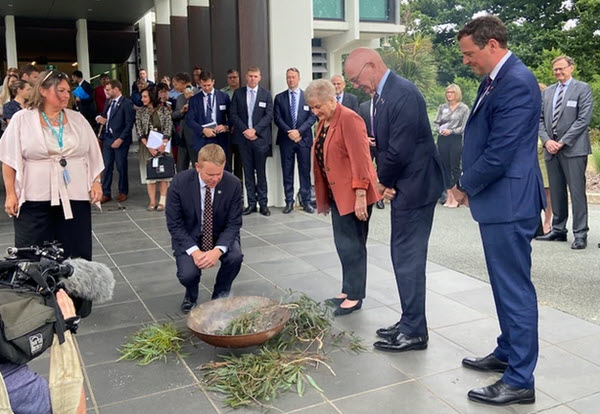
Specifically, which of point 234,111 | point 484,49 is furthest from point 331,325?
point 234,111

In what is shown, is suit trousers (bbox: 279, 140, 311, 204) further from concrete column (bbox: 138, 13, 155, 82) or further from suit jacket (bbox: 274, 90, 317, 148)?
concrete column (bbox: 138, 13, 155, 82)

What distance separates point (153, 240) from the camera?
268 inches

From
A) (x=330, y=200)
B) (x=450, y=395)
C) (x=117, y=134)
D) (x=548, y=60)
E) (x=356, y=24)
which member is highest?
(x=356, y=24)

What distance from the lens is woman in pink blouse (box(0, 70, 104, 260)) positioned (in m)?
4.03

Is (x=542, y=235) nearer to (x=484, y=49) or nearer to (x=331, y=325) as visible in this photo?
(x=331, y=325)

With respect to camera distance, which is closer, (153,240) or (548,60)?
(153,240)

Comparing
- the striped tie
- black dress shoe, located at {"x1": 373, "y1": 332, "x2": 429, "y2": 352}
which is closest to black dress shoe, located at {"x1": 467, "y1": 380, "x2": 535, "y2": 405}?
black dress shoe, located at {"x1": 373, "y1": 332, "x2": 429, "y2": 352}

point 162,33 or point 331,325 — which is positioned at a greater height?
point 162,33

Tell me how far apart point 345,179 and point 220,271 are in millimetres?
1185

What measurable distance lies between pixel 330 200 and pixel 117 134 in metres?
5.63

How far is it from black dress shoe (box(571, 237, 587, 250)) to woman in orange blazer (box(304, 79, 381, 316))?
2857 millimetres

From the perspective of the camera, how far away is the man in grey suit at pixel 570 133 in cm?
604

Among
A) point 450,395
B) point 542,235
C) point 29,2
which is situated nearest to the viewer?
point 450,395

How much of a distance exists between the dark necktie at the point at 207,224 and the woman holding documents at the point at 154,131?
410cm
